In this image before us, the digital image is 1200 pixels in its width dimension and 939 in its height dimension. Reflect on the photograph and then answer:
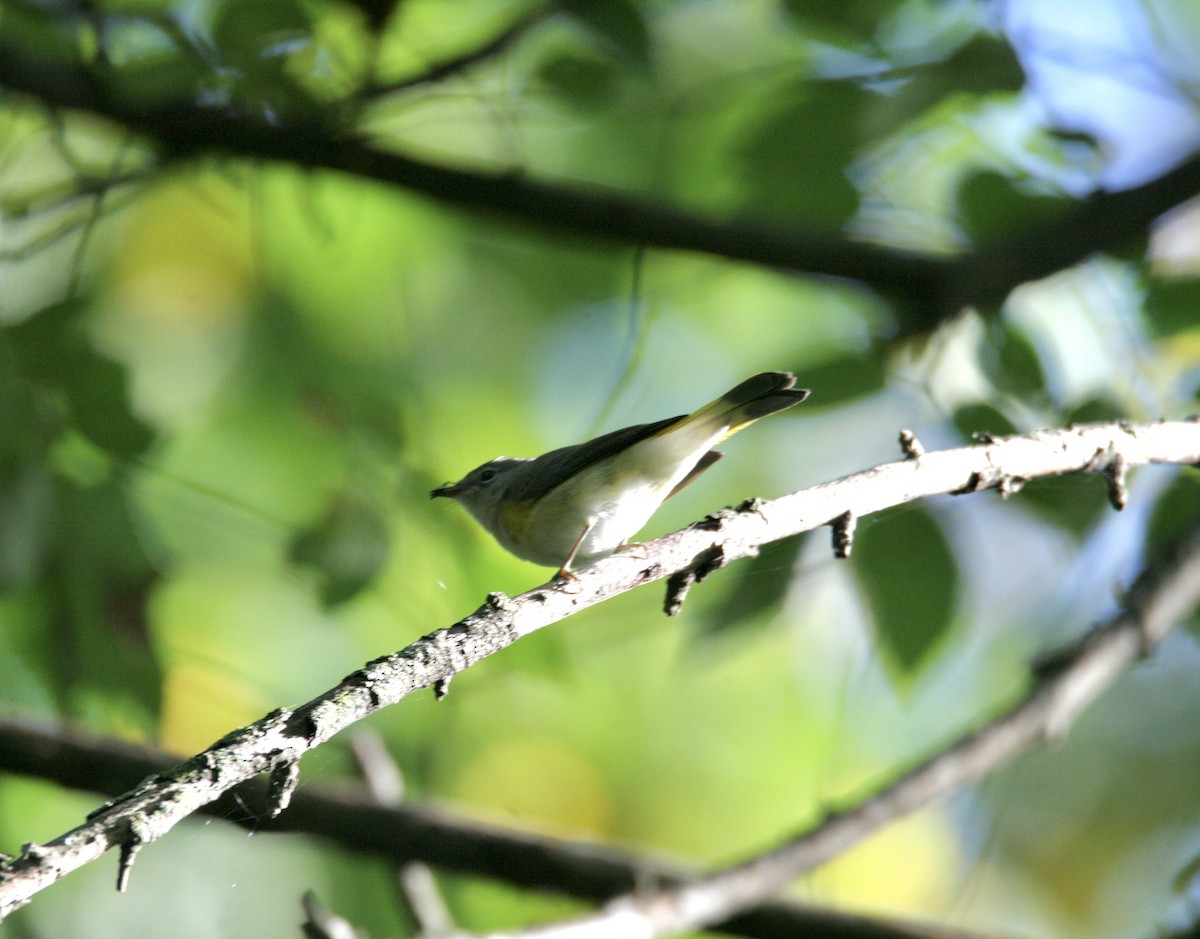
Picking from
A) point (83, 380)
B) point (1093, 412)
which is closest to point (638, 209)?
point (1093, 412)

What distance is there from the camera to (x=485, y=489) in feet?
11.2

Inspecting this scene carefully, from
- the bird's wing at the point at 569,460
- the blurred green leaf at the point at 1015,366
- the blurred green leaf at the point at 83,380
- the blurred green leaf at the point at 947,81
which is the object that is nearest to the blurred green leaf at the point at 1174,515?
the blurred green leaf at the point at 1015,366

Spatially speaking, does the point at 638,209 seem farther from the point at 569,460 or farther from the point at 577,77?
the point at 569,460

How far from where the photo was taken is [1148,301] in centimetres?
269

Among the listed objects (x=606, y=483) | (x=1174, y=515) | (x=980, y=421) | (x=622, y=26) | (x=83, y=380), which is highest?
(x=622, y=26)

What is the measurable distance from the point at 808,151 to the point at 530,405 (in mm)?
1981

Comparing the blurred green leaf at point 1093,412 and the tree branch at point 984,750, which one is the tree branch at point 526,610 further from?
the tree branch at point 984,750

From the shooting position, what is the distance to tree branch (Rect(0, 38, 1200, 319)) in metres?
3.06

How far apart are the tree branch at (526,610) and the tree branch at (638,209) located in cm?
112

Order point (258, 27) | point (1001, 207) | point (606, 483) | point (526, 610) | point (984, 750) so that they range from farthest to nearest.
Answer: point (1001, 207) → point (984, 750) → point (606, 483) → point (258, 27) → point (526, 610)

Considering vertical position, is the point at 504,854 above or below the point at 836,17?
below

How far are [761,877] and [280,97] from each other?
266cm

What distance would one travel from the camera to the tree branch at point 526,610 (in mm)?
1036

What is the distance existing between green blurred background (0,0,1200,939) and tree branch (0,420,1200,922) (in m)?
0.44
